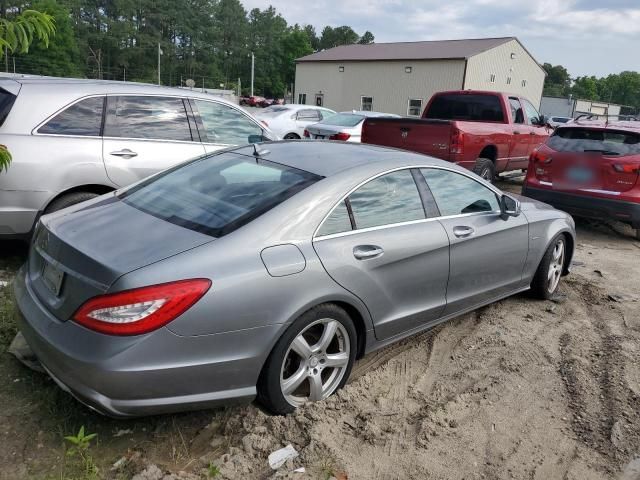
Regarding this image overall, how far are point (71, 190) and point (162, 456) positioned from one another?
2969mm

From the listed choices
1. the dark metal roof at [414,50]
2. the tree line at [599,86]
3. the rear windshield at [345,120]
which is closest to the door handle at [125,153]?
the rear windshield at [345,120]

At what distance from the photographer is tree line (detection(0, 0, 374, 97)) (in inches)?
3241

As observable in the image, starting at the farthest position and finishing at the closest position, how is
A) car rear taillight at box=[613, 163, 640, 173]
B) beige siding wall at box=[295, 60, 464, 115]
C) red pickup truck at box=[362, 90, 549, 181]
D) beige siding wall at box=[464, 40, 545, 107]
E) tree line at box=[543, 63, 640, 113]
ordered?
1. tree line at box=[543, 63, 640, 113]
2. beige siding wall at box=[295, 60, 464, 115]
3. beige siding wall at box=[464, 40, 545, 107]
4. red pickup truck at box=[362, 90, 549, 181]
5. car rear taillight at box=[613, 163, 640, 173]

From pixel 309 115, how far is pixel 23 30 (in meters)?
12.5

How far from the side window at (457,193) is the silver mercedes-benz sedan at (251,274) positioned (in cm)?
1

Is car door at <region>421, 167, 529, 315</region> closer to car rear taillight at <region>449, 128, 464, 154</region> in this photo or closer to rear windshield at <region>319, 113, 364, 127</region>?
car rear taillight at <region>449, 128, 464, 154</region>

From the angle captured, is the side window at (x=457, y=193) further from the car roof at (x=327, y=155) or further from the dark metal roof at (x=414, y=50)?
the dark metal roof at (x=414, y=50)

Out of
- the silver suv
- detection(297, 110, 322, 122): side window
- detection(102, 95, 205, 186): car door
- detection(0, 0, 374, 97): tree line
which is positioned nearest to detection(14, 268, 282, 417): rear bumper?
the silver suv

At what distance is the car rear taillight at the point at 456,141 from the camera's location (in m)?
8.45

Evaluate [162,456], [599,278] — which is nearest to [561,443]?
[162,456]

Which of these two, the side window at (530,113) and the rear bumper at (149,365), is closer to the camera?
the rear bumper at (149,365)

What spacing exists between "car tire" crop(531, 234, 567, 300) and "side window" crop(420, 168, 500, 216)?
0.90 metres

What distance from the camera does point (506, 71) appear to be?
134 ft

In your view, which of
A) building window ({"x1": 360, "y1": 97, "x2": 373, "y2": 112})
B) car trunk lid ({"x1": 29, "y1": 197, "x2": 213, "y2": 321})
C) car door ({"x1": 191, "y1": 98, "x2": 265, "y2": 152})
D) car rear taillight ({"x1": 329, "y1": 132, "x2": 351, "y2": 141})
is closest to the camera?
car trunk lid ({"x1": 29, "y1": 197, "x2": 213, "y2": 321})
